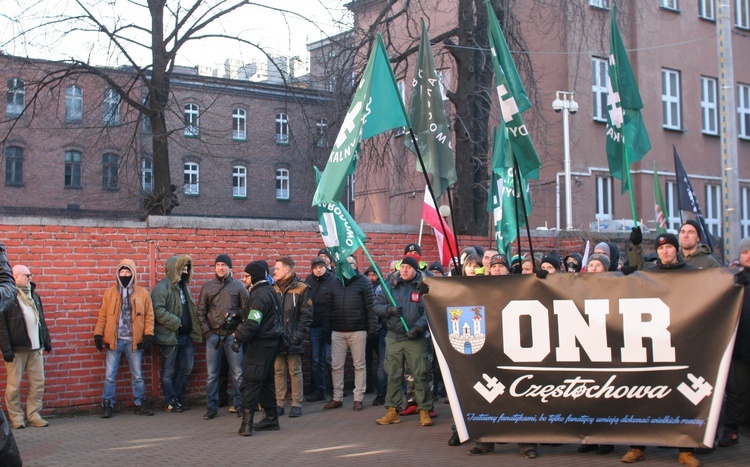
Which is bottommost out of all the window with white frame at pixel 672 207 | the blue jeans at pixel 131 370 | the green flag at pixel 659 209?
the blue jeans at pixel 131 370

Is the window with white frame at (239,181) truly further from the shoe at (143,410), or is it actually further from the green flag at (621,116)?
the green flag at (621,116)

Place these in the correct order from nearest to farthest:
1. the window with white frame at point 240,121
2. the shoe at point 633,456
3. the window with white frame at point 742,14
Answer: the shoe at point 633,456 → the window with white frame at point 742,14 → the window with white frame at point 240,121

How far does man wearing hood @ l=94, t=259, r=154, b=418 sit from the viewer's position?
11.7 m

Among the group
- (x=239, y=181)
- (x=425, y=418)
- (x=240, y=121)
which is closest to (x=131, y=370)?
(x=425, y=418)

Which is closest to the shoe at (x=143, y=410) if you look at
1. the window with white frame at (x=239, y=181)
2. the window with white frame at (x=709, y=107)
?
the window with white frame at (x=709, y=107)

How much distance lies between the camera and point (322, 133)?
18.2 m

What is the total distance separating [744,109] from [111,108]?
24.1 meters

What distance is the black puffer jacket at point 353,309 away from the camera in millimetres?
12000

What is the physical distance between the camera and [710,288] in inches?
297

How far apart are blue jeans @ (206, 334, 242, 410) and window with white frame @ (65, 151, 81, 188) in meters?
35.4

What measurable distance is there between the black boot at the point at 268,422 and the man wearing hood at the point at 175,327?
2.14 meters

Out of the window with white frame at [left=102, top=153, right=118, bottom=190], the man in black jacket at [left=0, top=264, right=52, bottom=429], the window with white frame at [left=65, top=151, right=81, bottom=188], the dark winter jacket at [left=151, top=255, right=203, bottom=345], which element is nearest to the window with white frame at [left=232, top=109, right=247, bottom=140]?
the window with white frame at [left=102, top=153, right=118, bottom=190]

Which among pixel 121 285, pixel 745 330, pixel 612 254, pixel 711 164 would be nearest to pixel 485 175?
pixel 612 254

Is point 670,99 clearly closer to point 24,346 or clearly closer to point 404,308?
point 404,308
